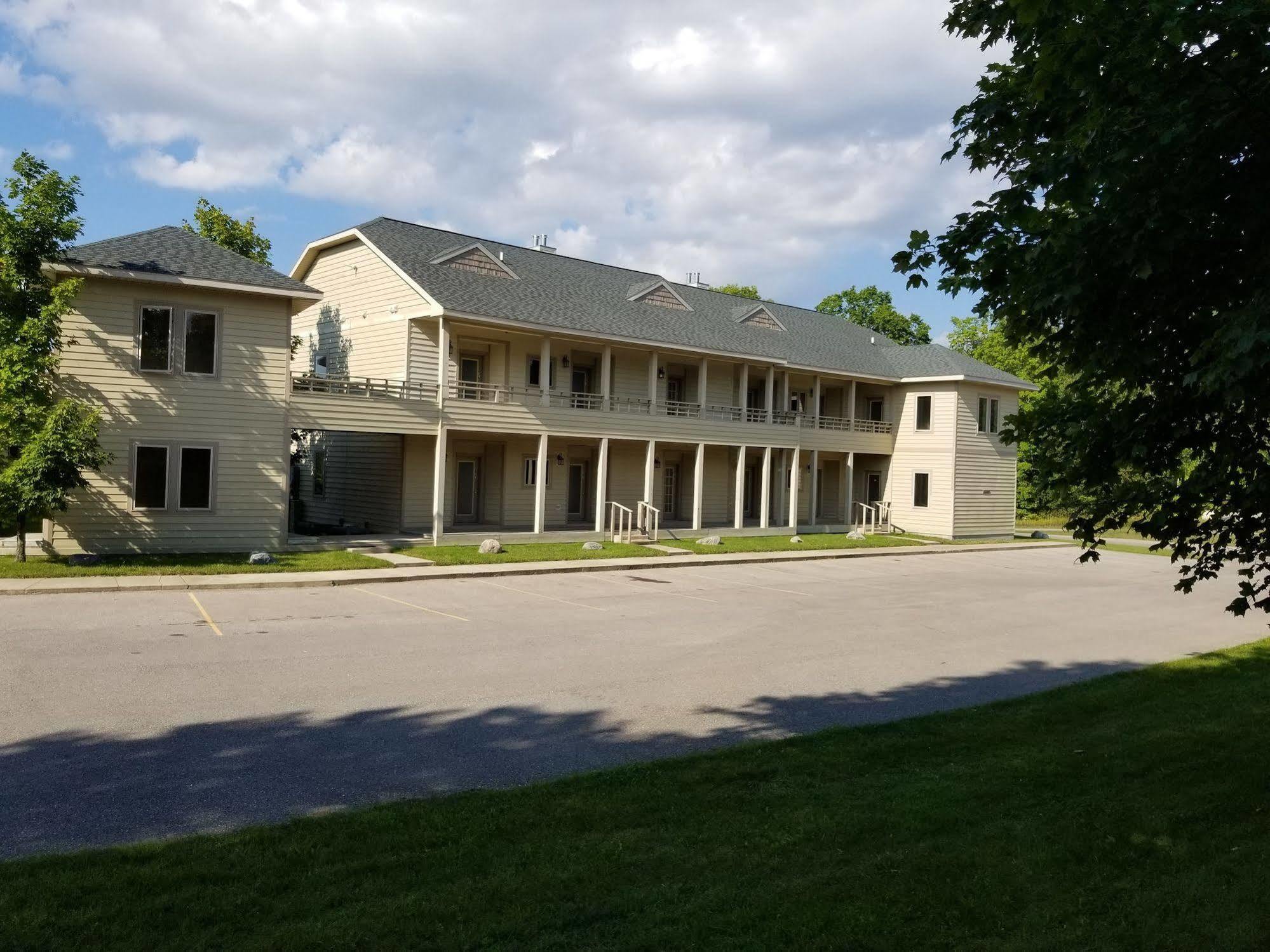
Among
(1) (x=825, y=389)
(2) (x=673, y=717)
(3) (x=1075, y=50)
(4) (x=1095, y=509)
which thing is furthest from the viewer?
(1) (x=825, y=389)

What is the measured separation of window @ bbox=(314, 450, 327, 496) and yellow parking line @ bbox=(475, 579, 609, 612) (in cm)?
1411

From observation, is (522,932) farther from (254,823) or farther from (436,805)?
(254,823)

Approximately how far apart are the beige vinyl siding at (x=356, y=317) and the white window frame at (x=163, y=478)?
7.53 m

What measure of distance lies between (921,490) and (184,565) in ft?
99.4

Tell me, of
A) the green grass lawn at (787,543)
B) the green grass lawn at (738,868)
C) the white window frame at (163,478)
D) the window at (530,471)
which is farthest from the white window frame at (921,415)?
the green grass lawn at (738,868)

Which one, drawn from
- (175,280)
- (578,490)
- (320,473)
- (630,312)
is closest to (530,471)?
(578,490)

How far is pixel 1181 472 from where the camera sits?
6305 millimetres

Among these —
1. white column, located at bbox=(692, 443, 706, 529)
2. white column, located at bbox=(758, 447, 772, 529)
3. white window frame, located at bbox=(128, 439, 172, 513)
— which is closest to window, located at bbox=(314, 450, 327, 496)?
white window frame, located at bbox=(128, 439, 172, 513)

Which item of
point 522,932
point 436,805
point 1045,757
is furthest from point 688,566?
point 522,932

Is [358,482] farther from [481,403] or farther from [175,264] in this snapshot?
[175,264]

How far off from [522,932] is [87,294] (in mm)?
20598

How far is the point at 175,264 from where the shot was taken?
21828 mm

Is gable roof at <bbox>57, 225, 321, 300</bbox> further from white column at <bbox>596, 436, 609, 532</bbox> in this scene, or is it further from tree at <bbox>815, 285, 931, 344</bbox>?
tree at <bbox>815, 285, 931, 344</bbox>

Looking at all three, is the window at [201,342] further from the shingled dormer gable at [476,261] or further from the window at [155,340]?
the shingled dormer gable at [476,261]
